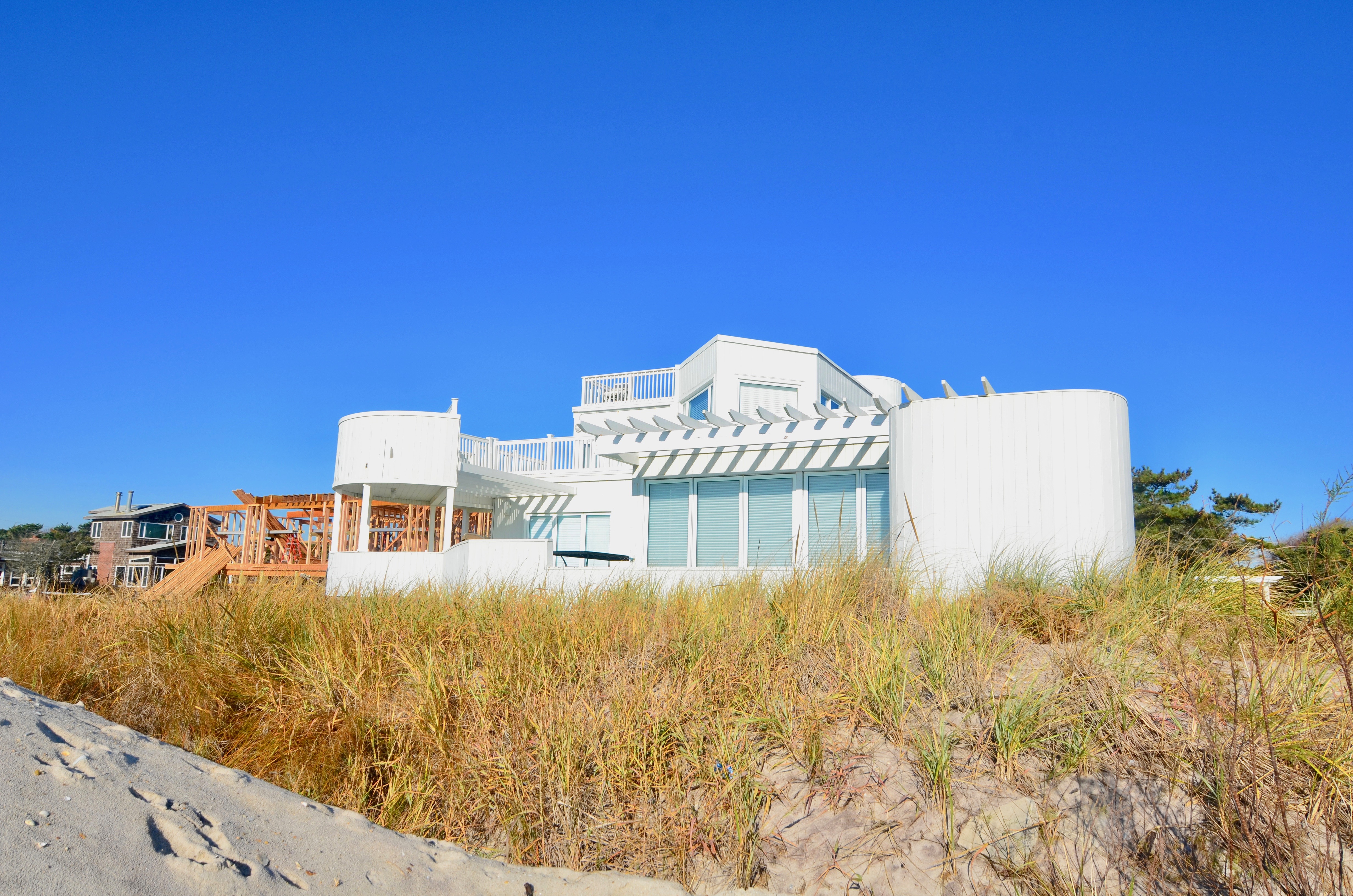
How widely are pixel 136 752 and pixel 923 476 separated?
8537 millimetres

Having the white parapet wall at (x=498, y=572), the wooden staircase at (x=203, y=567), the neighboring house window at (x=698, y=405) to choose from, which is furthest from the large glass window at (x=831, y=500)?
the wooden staircase at (x=203, y=567)

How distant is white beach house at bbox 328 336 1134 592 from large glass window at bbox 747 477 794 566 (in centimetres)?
4

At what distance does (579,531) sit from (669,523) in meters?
4.36

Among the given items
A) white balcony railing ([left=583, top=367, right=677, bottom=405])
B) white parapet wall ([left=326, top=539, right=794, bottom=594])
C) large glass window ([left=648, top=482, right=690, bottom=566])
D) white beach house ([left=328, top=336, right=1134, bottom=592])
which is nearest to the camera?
white parapet wall ([left=326, top=539, right=794, bottom=594])

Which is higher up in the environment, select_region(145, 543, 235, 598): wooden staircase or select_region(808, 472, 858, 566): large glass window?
select_region(808, 472, 858, 566): large glass window

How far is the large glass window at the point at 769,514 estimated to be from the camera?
14.7m

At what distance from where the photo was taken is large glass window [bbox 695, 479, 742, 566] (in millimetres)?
15070

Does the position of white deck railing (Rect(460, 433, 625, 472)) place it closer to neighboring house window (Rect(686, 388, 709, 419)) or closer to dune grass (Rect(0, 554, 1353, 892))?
neighboring house window (Rect(686, 388, 709, 419))

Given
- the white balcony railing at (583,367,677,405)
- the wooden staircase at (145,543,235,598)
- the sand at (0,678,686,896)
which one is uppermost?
the white balcony railing at (583,367,677,405)

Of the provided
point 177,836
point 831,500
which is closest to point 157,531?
point 831,500

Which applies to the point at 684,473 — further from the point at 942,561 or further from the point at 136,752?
the point at 136,752

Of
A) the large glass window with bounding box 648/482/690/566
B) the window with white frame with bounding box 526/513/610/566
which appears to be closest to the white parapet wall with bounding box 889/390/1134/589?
the large glass window with bounding box 648/482/690/566

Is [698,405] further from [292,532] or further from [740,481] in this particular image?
[292,532]

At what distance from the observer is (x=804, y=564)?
7.30 meters
